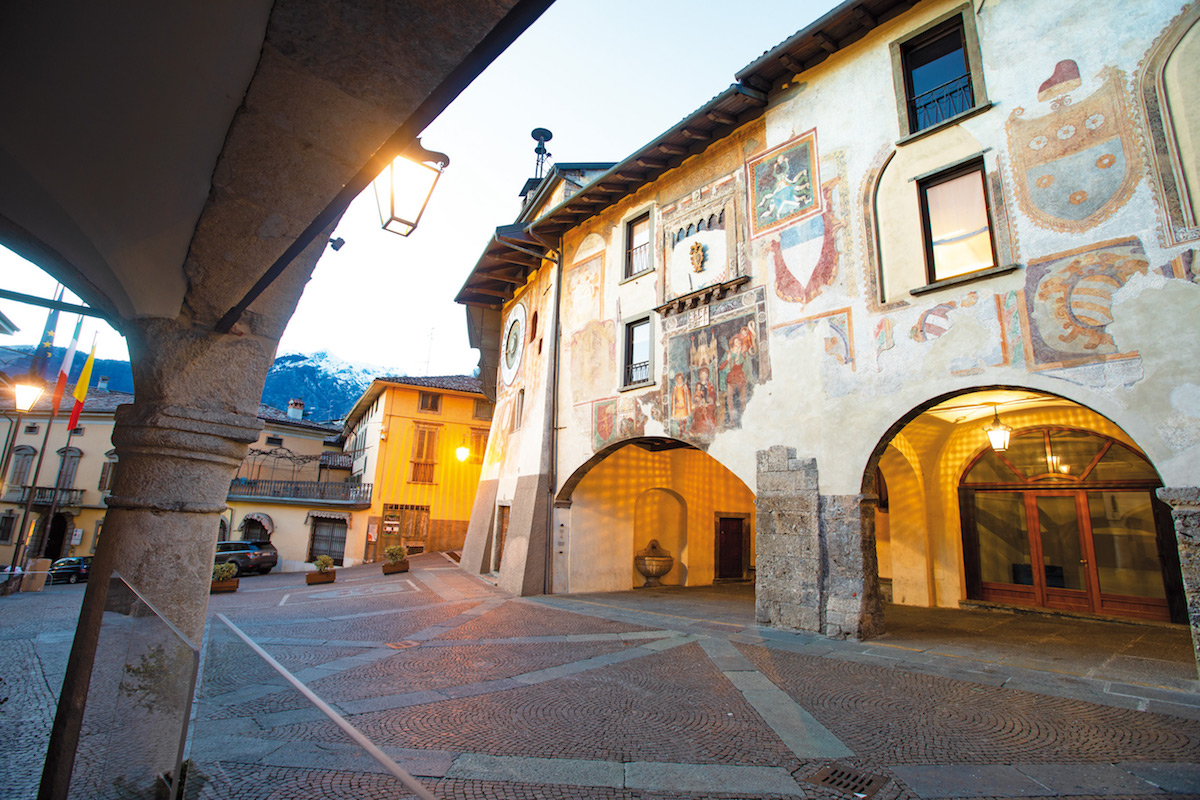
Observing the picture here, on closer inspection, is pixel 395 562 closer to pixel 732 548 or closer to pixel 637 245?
pixel 732 548

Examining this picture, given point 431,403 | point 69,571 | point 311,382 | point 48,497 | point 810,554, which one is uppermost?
point 311,382

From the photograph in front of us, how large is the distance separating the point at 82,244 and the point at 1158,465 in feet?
29.4

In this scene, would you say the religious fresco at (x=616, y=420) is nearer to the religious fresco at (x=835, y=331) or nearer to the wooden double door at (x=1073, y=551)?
the religious fresco at (x=835, y=331)

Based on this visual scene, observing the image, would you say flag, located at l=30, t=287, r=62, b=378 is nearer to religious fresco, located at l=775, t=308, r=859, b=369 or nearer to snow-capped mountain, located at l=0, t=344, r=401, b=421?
religious fresco, located at l=775, t=308, r=859, b=369

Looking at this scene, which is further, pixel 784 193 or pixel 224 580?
pixel 224 580

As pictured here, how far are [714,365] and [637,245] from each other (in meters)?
4.04

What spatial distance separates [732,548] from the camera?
16.6 meters

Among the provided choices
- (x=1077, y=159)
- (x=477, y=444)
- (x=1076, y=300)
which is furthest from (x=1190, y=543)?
(x=477, y=444)

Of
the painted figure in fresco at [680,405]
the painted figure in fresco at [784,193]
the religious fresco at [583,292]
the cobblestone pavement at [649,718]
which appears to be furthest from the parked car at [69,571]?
the painted figure in fresco at [784,193]

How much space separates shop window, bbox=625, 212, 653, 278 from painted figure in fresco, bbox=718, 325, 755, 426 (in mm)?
3387

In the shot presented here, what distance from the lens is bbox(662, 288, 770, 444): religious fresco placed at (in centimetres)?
973

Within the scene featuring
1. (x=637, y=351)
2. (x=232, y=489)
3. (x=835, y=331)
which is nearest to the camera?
(x=835, y=331)

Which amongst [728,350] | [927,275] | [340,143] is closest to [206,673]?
[340,143]

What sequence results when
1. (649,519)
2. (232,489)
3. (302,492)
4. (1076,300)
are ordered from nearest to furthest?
(1076,300), (649,519), (232,489), (302,492)
